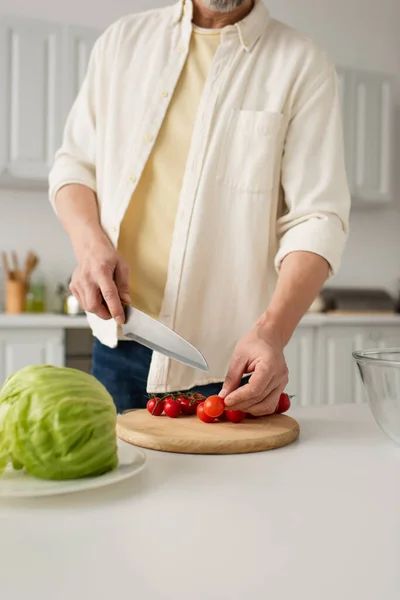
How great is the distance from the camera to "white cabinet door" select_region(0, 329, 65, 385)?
8.71ft

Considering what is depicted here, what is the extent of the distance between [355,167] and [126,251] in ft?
7.95

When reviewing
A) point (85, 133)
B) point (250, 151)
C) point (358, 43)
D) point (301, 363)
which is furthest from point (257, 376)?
point (358, 43)

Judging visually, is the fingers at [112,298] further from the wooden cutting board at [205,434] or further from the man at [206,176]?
the man at [206,176]

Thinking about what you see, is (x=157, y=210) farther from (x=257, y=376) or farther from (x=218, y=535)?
(x=218, y=535)

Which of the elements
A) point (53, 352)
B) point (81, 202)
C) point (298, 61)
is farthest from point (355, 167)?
point (81, 202)

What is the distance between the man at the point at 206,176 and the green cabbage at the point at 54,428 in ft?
2.05

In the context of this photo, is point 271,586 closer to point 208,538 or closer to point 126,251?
point 208,538

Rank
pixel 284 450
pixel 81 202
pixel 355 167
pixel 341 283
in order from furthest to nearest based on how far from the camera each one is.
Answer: pixel 341 283 → pixel 355 167 → pixel 81 202 → pixel 284 450

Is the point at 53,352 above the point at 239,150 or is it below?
below

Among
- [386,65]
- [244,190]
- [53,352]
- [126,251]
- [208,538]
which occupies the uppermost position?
[386,65]

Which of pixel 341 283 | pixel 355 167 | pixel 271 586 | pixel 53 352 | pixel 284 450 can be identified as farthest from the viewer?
pixel 341 283

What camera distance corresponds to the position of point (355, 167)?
3541mm

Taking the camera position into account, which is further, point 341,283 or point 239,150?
point 341,283

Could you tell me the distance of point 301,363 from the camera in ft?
10.1
